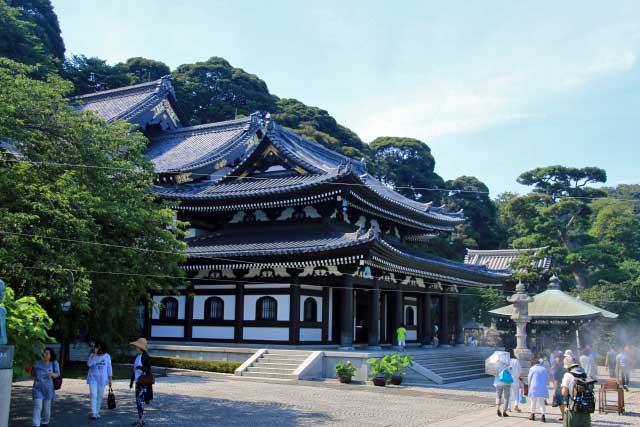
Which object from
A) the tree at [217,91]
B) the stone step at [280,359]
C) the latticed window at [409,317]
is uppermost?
the tree at [217,91]

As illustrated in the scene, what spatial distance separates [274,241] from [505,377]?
14.4 metres

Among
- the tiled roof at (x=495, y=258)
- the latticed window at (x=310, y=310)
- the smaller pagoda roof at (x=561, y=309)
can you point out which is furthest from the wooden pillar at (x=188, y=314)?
the tiled roof at (x=495, y=258)

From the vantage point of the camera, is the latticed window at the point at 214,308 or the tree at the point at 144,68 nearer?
the latticed window at the point at 214,308

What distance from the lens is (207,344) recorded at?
29500 millimetres

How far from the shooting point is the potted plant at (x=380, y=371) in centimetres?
2384

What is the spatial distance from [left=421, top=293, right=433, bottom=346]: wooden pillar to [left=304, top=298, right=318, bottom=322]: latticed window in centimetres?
821

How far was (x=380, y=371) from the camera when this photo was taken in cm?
2406

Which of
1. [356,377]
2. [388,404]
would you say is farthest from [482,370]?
[388,404]

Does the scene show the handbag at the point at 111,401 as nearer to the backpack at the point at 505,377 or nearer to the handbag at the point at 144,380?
the handbag at the point at 144,380

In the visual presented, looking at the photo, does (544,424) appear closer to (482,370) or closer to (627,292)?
(482,370)

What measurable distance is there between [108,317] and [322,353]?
38.1 ft

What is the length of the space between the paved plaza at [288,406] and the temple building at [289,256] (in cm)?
534

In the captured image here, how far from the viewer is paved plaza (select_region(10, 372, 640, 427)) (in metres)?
15.2

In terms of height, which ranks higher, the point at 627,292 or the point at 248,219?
the point at 248,219
